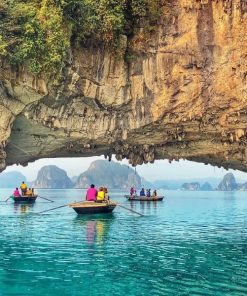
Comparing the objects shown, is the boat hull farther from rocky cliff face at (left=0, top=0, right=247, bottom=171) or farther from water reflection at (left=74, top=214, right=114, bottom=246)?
rocky cliff face at (left=0, top=0, right=247, bottom=171)

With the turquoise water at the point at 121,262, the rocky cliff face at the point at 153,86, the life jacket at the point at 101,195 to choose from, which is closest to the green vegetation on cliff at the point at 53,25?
the rocky cliff face at the point at 153,86

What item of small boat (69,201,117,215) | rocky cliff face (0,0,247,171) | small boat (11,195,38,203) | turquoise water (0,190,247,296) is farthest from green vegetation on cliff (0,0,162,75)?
small boat (11,195,38,203)

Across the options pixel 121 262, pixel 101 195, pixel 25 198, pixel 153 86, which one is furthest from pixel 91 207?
pixel 25 198

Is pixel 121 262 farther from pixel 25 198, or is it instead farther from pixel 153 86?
pixel 25 198

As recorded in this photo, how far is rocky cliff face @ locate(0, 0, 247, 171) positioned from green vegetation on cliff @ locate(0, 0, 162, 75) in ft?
2.18

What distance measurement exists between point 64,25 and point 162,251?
31.5ft

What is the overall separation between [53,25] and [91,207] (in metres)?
12.8

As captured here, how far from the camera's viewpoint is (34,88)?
16.7m

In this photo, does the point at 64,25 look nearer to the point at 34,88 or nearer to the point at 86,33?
the point at 86,33

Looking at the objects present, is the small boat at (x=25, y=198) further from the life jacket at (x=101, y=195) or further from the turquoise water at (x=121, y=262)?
the turquoise water at (x=121, y=262)

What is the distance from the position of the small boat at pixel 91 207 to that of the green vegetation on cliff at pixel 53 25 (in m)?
11.1

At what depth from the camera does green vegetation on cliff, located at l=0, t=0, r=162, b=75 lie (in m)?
15.9

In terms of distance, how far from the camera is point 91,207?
25453 millimetres

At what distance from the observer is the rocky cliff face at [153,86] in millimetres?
16844
